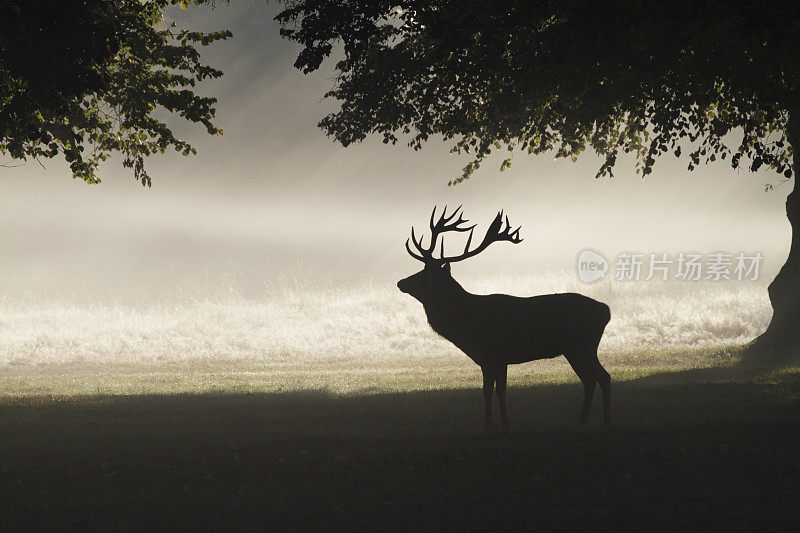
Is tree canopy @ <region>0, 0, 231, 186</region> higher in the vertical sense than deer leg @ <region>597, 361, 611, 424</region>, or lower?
higher

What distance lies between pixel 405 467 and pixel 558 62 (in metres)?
8.90

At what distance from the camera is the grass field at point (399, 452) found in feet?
28.8

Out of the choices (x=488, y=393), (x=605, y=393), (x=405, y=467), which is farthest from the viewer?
(x=605, y=393)

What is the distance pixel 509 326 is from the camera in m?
13.5

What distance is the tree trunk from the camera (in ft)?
83.5

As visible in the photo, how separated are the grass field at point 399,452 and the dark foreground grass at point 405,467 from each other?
4 cm

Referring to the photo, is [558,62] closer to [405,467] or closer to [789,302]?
[405,467]

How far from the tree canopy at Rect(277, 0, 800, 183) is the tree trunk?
3278 millimetres

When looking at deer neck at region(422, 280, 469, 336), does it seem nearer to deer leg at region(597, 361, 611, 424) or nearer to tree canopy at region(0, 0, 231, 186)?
deer leg at region(597, 361, 611, 424)

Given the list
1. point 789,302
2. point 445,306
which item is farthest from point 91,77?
point 789,302

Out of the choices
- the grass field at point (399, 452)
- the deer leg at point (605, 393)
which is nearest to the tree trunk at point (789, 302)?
the grass field at point (399, 452)

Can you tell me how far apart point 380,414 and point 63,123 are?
13557mm

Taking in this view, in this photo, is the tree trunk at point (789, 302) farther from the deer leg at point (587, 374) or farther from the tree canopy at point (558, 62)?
the deer leg at point (587, 374)

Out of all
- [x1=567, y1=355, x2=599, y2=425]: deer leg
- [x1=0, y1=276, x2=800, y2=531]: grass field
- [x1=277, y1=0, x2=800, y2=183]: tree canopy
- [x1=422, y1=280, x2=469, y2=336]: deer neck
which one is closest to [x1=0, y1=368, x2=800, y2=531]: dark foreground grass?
[x1=0, y1=276, x2=800, y2=531]: grass field
